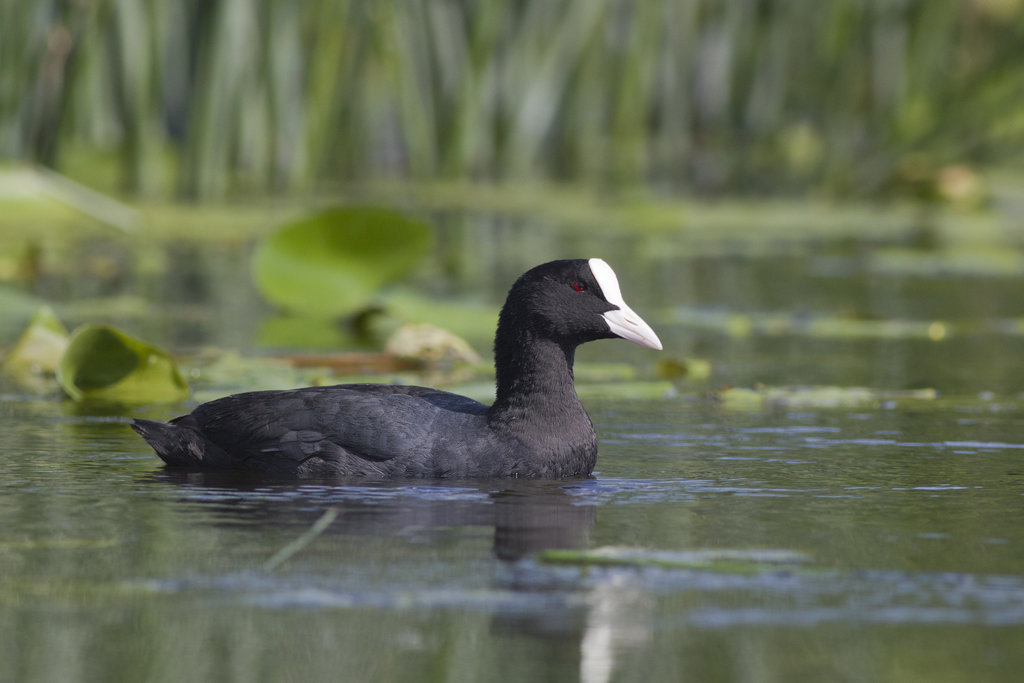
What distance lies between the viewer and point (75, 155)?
14484mm

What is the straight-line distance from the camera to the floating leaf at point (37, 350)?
24.8 ft

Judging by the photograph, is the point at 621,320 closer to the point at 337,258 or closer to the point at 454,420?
the point at 454,420

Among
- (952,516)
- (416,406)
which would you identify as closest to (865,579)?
(952,516)

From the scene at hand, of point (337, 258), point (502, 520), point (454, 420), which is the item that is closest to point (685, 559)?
point (502, 520)

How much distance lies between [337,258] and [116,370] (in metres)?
2.63

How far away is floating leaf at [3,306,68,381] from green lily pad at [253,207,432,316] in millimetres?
1793

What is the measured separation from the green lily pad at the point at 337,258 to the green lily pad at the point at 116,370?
2.32 meters

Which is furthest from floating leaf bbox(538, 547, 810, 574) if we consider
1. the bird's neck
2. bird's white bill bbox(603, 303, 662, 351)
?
bird's white bill bbox(603, 303, 662, 351)

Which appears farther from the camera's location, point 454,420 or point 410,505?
point 454,420

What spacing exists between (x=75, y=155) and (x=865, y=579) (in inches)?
453

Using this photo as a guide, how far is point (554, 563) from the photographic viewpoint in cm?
412

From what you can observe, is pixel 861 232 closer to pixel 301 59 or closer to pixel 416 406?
pixel 301 59

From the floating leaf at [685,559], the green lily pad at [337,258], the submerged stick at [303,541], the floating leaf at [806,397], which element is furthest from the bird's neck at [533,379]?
the green lily pad at [337,258]

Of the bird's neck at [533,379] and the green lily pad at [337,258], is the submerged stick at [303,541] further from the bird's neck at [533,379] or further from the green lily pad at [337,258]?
the green lily pad at [337,258]
